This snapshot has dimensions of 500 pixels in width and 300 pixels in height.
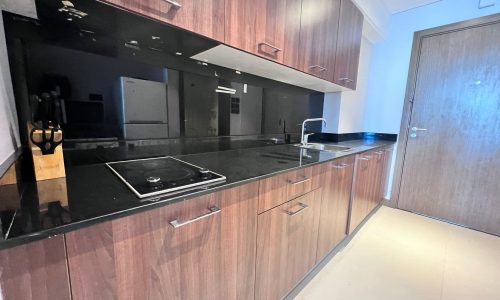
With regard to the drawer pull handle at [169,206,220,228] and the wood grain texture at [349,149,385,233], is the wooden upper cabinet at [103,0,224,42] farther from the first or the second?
the wood grain texture at [349,149,385,233]

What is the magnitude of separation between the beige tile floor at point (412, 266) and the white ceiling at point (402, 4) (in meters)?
2.60

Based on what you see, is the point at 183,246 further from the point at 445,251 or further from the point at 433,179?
the point at 433,179

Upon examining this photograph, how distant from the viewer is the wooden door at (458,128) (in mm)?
2125

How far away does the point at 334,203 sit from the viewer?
1.57 metres

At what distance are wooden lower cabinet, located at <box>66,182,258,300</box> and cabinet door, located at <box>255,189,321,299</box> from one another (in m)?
0.08

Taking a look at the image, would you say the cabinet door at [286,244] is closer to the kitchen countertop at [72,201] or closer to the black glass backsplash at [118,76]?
the kitchen countertop at [72,201]

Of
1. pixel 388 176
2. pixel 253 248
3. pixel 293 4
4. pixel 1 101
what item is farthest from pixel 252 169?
pixel 388 176

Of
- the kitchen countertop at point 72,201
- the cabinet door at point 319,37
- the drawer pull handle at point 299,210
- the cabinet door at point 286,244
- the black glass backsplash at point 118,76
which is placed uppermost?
the cabinet door at point 319,37

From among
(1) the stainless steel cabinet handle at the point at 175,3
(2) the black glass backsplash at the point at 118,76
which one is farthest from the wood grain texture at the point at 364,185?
(1) the stainless steel cabinet handle at the point at 175,3

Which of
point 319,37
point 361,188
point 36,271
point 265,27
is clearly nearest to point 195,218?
point 36,271

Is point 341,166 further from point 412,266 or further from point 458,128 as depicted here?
point 458,128

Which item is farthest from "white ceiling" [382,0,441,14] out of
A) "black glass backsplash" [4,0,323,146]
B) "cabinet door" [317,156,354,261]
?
"black glass backsplash" [4,0,323,146]

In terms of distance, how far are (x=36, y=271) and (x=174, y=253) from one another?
1.06 ft

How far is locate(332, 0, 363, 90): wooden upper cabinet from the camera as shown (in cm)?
173
